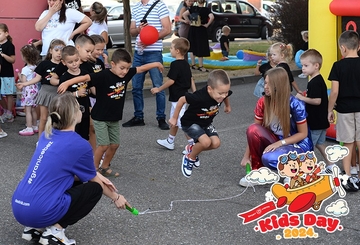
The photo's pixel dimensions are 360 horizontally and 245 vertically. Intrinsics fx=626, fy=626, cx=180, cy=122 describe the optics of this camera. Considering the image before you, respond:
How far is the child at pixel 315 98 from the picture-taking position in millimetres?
5863

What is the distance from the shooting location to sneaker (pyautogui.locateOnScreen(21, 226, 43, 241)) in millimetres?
4336

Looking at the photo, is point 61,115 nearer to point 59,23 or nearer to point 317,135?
point 317,135

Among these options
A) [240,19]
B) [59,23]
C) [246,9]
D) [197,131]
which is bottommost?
[240,19]

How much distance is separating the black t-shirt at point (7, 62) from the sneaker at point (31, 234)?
15.8 feet

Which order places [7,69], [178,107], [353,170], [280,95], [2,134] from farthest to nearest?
1. [7,69]
2. [2,134]
3. [178,107]
4. [353,170]
5. [280,95]

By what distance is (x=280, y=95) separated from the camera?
5.37m

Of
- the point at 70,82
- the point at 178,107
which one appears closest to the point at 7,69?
the point at 70,82

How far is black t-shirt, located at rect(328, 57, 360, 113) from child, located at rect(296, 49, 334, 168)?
224mm

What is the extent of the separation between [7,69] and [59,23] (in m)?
1.52

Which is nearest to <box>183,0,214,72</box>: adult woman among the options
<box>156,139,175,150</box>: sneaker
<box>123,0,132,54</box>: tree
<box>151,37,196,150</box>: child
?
<box>123,0,132,54</box>: tree

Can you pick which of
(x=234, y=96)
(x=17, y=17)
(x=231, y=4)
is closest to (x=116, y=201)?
(x=17, y=17)

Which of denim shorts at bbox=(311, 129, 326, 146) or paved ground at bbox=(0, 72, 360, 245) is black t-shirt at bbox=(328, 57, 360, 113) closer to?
denim shorts at bbox=(311, 129, 326, 146)

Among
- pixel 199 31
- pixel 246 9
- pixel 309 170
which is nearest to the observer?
pixel 309 170

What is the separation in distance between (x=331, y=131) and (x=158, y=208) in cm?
288
